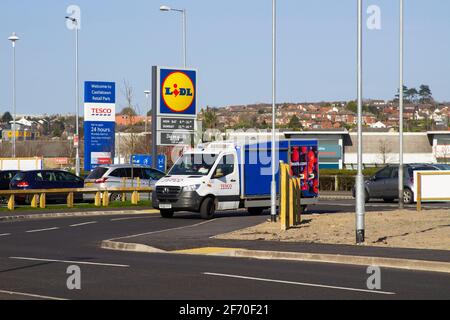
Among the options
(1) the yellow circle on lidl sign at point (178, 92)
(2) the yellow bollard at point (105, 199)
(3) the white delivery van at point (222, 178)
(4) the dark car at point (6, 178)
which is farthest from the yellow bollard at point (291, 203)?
(4) the dark car at point (6, 178)

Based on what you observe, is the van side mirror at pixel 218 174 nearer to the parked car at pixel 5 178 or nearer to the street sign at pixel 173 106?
the street sign at pixel 173 106

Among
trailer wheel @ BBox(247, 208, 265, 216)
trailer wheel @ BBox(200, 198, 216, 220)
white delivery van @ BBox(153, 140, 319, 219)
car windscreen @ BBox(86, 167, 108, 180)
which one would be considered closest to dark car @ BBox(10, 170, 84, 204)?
car windscreen @ BBox(86, 167, 108, 180)

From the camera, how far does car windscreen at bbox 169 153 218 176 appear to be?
1194 inches

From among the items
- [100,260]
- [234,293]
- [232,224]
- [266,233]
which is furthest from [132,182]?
[234,293]

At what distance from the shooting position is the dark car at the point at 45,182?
4078 cm

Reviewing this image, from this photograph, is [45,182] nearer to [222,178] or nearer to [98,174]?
[98,174]

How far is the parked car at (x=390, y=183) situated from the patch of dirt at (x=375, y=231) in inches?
374

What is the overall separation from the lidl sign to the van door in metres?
11.3

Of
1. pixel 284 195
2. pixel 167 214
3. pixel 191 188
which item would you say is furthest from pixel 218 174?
pixel 284 195

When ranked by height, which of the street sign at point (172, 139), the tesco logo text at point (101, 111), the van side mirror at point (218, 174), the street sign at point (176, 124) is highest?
the tesco logo text at point (101, 111)

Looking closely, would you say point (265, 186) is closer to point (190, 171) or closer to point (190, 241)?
point (190, 171)

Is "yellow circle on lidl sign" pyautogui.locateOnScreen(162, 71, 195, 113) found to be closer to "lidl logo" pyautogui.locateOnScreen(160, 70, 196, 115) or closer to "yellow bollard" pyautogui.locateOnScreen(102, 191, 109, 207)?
"lidl logo" pyautogui.locateOnScreen(160, 70, 196, 115)

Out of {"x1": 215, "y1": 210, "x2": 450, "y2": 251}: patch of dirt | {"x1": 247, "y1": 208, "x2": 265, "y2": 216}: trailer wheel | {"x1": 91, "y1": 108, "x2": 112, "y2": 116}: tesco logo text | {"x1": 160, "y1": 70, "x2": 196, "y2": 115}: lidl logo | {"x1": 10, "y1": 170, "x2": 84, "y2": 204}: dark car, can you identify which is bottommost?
{"x1": 247, "y1": 208, "x2": 265, "y2": 216}: trailer wheel
